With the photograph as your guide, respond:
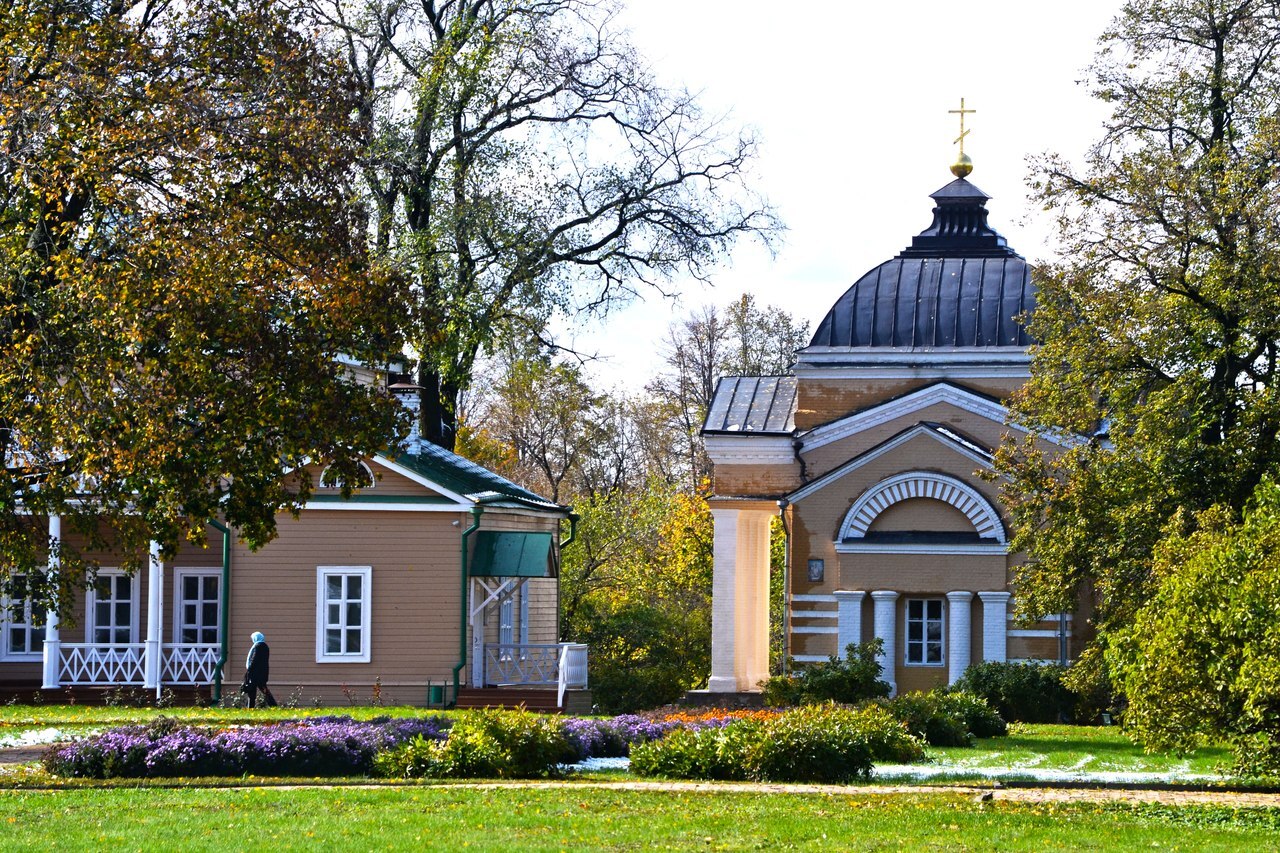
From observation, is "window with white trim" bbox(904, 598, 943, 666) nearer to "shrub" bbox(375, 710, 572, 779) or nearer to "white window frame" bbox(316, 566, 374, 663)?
"white window frame" bbox(316, 566, 374, 663)

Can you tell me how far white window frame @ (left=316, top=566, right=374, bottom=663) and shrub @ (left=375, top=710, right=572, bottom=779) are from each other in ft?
37.2

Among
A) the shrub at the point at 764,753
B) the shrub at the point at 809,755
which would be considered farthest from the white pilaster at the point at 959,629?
the shrub at the point at 809,755

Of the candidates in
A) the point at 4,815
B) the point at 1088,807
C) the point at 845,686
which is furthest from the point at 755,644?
the point at 4,815

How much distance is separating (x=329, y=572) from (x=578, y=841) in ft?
56.4

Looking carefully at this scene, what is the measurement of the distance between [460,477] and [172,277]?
1579cm

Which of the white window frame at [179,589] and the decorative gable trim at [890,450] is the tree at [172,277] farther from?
the decorative gable trim at [890,450]

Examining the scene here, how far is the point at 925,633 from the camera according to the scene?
106ft

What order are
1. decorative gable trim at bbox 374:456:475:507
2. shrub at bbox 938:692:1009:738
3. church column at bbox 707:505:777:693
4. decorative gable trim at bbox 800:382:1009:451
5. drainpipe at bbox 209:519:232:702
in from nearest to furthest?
shrub at bbox 938:692:1009:738, drainpipe at bbox 209:519:232:702, decorative gable trim at bbox 374:456:475:507, decorative gable trim at bbox 800:382:1009:451, church column at bbox 707:505:777:693

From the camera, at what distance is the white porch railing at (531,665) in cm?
2917

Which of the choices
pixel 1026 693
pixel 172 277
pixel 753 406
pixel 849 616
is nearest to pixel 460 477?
pixel 753 406

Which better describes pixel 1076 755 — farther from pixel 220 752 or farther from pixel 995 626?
pixel 220 752

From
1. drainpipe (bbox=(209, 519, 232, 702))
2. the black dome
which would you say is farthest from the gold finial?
drainpipe (bbox=(209, 519, 232, 702))

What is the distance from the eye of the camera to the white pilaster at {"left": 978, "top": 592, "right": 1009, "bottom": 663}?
1236 inches

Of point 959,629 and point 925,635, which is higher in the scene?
point 959,629
